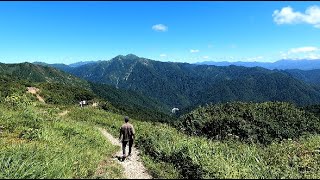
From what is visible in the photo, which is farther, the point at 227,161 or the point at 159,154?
the point at 159,154

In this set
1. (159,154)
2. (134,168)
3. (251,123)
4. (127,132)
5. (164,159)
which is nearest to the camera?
(134,168)

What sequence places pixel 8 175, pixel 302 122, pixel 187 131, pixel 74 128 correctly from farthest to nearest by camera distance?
1. pixel 302 122
2. pixel 187 131
3. pixel 74 128
4. pixel 8 175

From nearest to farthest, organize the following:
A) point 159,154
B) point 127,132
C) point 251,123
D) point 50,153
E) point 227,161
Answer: point 227,161 → point 50,153 → point 159,154 → point 127,132 → point 251,123

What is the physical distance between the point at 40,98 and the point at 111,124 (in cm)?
3492

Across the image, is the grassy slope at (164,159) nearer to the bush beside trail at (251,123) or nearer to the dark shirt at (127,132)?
the dark shirt at (127,132)

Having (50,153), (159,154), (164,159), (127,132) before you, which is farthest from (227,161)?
(50,153)

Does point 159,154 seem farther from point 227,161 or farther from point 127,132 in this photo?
point 227,161

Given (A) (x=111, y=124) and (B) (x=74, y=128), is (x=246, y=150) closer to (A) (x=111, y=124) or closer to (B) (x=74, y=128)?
(B) (x=74, y=128)

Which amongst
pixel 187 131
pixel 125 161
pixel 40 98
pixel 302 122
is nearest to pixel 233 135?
pixel 187 131

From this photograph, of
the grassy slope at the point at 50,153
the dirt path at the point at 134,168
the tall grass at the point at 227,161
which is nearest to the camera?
the grassy slope at the point at 50,153

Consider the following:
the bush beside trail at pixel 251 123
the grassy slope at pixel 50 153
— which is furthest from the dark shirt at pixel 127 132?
the bush beside trail at pixel 251 123

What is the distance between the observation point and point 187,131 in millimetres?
33062

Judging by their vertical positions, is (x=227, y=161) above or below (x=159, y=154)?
above

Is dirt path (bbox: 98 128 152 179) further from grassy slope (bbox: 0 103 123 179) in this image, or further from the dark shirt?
the dark shirt
